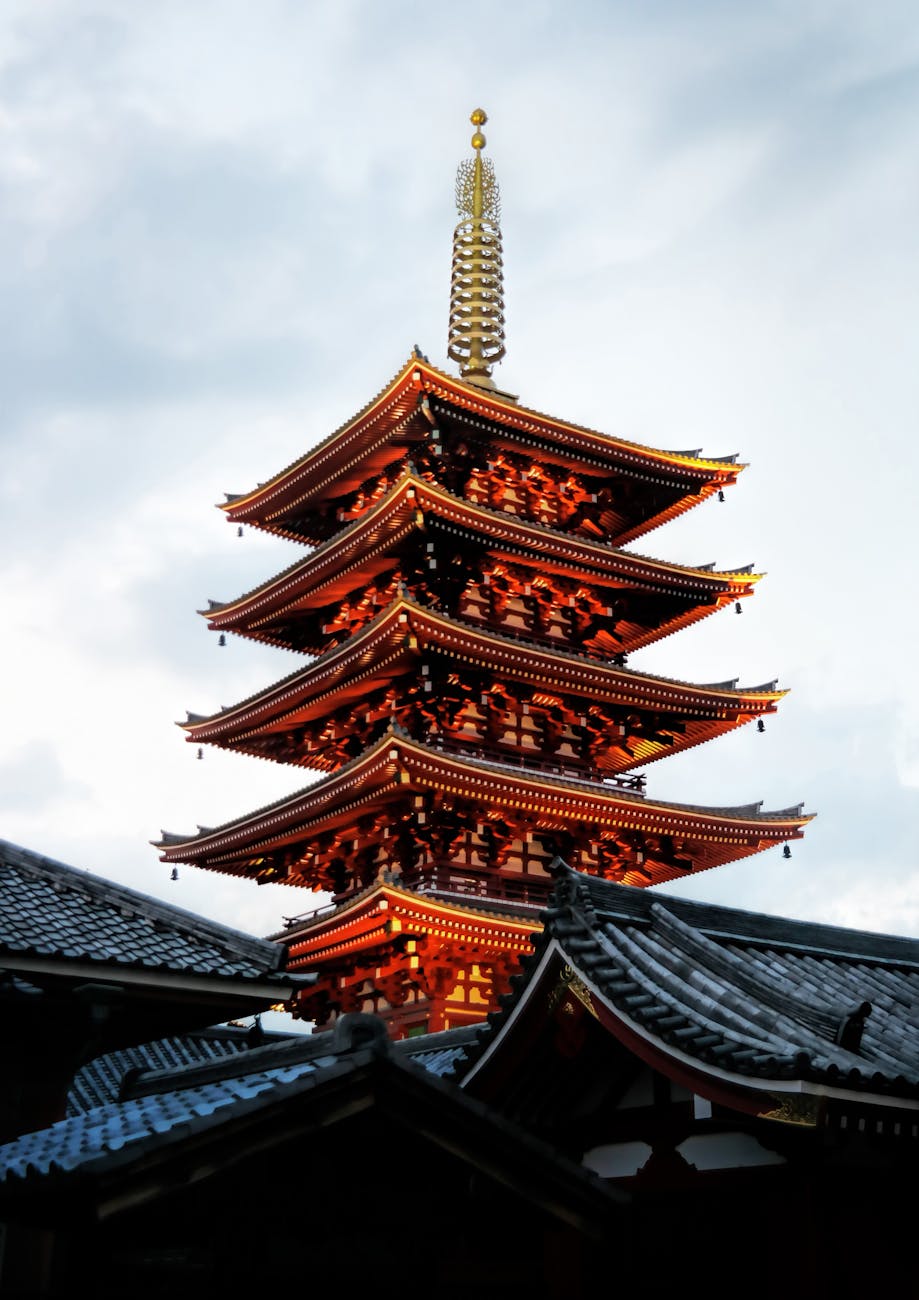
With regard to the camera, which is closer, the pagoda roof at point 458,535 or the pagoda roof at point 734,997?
the pagoda roof at point 734,997

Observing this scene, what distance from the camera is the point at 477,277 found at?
36688 millimetres

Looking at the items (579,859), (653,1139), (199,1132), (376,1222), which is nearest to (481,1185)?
(376,1222)

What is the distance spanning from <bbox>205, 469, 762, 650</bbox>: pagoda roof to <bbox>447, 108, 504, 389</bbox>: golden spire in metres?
5.41

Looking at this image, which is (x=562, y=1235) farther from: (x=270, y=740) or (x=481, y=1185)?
(x=270, y=740)

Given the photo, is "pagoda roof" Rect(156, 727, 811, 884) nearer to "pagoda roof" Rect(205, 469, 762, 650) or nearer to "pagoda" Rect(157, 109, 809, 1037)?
"pagoda" Rect(157, 109, 809, 1037)

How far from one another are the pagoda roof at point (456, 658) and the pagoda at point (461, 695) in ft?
0.21

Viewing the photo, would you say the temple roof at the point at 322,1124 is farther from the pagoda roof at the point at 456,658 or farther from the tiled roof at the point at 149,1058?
the pagoda roof at the point at 456,658

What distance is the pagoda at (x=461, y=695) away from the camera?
27.2 m

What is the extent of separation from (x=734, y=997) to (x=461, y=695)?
754 inches

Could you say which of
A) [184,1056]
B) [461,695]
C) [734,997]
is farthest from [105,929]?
[461,695]

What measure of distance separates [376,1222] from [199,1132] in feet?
4.27

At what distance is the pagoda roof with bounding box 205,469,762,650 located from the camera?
2866 cm

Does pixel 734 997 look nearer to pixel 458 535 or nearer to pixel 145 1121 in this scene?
pixel 145 1121

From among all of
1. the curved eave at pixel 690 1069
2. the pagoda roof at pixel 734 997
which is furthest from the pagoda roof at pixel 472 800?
the curved eave at pixel 690 1069
